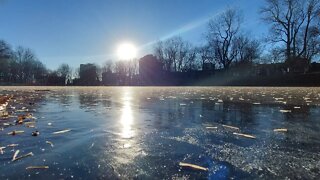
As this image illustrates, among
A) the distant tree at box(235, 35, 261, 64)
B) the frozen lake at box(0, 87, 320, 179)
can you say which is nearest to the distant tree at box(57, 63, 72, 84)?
the distant tree at box(235, 35, 261, 64)

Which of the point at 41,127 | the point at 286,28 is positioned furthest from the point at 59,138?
the point at 286,28

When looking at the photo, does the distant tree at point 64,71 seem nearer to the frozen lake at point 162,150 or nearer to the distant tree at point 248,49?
the distant tree at point 248,49

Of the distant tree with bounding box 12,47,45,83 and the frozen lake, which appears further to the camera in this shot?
the distant tree with bounding box 12,47,45,83

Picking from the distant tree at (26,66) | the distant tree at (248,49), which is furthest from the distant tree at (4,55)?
the distant tree at (248,49)

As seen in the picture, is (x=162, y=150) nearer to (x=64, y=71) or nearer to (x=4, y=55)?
(x=4, y=55)

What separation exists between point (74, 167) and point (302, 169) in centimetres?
230

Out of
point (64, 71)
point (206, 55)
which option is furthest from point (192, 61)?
point (64, 71)

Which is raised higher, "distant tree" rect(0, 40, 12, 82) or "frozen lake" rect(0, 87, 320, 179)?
"distant tree" rect(0, 40, 12, 82)

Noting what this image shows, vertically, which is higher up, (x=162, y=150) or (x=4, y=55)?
(x=4, y=55)

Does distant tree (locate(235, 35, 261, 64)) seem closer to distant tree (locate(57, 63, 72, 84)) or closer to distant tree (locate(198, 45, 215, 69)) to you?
distant tree (locate(198, 45, 215, 69))

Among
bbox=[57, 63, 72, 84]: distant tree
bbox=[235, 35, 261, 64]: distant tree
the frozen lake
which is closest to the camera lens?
the frozen lake

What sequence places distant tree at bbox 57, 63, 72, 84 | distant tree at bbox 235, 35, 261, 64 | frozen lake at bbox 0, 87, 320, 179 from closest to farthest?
frozen lake at bbox 0, 87, 320, 179, distant tree at bbox 235, 35, 261, 64, distant tree at bbox 57, 63, 72, 84

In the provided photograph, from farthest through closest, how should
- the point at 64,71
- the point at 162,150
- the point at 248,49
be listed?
the point at 64,71, the point at 248,49, the point at 162,150

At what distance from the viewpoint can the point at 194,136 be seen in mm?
4875
